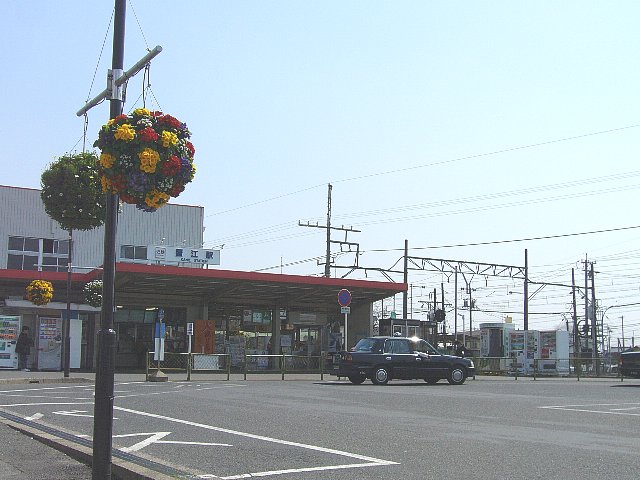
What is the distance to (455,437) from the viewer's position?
10992 millimetres

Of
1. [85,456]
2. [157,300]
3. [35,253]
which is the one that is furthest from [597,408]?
[35,253]

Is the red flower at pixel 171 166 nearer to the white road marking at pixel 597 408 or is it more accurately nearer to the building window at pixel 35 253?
the white road marking at pixel 597 408

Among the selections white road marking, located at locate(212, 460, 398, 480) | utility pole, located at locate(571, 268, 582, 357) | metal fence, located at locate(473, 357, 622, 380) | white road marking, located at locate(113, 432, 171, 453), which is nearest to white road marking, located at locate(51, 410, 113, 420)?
white road marking, located at locate(113, 432, 171, 453)

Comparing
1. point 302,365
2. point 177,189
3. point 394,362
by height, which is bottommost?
point 302,365

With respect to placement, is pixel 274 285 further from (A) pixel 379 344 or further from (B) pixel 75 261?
(B) pixel 75 261

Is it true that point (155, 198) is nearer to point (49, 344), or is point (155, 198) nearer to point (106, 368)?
point (106, 368)

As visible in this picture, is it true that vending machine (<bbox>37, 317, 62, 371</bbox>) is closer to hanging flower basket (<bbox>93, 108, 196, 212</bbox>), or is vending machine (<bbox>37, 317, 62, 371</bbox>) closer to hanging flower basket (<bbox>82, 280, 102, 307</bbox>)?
hanging flower basket (<bbox>82, 280, 102, 307</bbox>)

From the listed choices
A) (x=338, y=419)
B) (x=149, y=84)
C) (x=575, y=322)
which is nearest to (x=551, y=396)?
(x=338, y=419)

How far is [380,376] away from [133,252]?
2524 centimetres

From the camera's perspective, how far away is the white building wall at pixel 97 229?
142 feet

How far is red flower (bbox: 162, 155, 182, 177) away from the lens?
6.87 meters

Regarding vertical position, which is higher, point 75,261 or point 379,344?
point 75,261

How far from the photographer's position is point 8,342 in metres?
30.3

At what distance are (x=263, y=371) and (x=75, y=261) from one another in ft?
51.0
